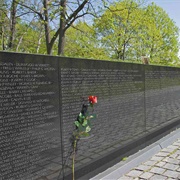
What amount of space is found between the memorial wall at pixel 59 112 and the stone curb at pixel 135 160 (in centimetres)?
19

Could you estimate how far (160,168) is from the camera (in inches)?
166

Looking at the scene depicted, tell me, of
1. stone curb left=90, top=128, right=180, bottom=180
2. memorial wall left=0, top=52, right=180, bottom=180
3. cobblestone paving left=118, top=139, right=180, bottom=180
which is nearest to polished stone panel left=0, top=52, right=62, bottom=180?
memorial wall left=0, top=52, right=180, bottom=180

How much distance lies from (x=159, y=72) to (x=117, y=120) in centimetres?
264

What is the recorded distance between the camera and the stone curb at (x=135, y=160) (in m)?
3.90

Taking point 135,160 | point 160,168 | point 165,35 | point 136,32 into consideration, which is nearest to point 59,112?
point 135,160

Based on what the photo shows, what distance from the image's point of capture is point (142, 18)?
19.4 metres

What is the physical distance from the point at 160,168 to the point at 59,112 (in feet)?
7.19

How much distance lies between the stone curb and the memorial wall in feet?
0.64

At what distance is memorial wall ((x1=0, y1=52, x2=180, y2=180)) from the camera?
2.68m

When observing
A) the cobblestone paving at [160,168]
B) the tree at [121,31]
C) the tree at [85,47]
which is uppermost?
the tree at [121,31]

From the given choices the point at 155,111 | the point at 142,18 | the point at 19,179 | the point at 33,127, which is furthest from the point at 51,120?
the point at 142,18

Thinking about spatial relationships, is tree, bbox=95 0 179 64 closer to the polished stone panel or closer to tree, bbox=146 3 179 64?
tree, bbox=146 3 179 64

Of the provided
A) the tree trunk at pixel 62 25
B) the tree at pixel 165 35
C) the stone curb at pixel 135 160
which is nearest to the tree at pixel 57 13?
the tree trunk at pixel 62 25

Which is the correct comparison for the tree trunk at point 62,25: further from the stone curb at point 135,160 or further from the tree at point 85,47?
the stone curb at point 135,160
